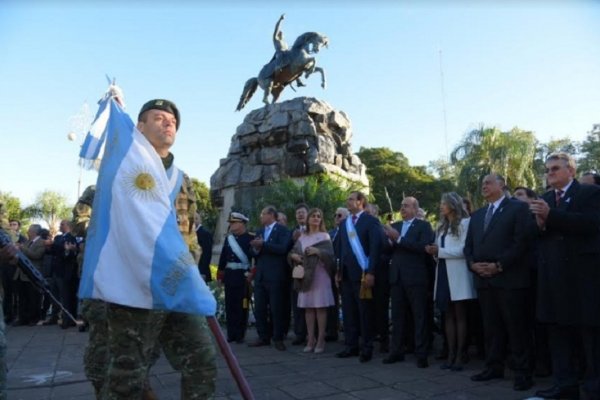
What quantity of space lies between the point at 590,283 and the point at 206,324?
10.6ft

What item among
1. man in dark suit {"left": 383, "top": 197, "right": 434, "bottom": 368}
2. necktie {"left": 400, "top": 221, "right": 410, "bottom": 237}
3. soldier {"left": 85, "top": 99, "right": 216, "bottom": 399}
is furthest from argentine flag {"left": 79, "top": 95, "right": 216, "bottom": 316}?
necktie {"left": 400, "top": 221, "right": 410, "bottom": 237}

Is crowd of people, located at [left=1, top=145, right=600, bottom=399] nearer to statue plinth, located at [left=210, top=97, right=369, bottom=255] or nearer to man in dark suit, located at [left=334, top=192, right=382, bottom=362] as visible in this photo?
man in dark suit, located at [left=334, top=192, right=382, bottom=362]

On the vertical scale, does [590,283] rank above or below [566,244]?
below

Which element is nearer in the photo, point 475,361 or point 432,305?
point 475,361

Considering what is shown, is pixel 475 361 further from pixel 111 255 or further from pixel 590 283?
pixel 111 255

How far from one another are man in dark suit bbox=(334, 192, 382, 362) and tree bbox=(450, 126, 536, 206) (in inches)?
967

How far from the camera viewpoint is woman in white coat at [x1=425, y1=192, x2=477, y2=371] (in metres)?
5.52

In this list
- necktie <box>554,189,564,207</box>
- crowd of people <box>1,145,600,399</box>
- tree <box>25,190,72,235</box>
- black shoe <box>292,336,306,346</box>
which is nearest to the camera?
crowd of people <box>1,145,600,399</box>

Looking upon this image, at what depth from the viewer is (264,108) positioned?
22.9 meters

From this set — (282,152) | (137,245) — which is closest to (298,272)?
(137,245)

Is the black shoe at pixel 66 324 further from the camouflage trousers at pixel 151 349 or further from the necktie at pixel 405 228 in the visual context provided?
the camouflage trousers at pixel 151 349

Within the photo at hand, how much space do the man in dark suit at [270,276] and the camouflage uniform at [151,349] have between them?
14.2ft

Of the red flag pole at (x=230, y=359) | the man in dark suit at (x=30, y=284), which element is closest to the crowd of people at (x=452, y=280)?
the red flag pole at (x=230, y=359)

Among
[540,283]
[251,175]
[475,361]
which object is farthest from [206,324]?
[251,175]
